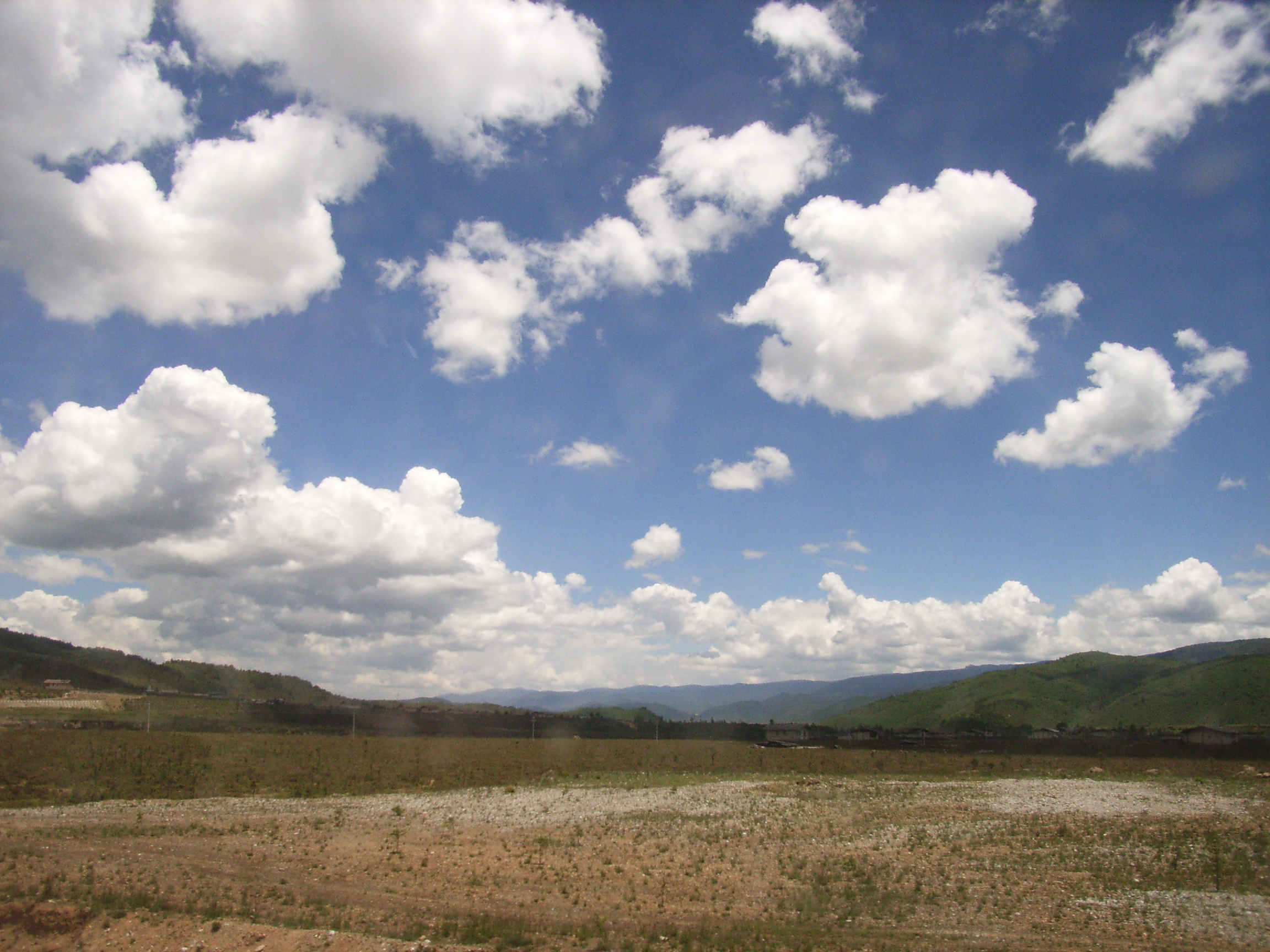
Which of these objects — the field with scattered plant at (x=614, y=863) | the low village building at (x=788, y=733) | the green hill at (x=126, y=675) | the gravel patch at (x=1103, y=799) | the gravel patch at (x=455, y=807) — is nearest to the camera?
the field with scattered plant at (x=614, y=863)

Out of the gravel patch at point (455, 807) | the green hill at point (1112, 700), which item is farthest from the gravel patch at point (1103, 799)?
the green hill at point (1112, 700)

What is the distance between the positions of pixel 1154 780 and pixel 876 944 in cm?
4180

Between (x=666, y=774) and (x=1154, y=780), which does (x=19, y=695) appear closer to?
(x=666, y=774)

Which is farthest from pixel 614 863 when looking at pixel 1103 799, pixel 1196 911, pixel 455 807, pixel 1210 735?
pixel 1210 735

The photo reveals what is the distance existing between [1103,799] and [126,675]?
488 ft

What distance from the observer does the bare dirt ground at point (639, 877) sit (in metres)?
13.2

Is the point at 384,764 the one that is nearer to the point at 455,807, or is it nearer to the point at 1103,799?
the point at 455,807

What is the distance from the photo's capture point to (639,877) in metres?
17.8

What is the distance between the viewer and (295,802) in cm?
3225

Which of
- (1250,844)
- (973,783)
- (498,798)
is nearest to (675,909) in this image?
(1250,844)

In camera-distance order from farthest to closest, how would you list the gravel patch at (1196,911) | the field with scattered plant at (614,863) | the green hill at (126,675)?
the green hill at (126,675)
the gravel patch at (1196,911)
the field with scattered plant at (614,863)

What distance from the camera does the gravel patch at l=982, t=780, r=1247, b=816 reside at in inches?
1118

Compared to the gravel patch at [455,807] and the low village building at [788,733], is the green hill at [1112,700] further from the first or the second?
the gravel patch at [455,807]

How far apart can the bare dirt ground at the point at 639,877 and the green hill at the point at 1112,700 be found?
4393 inches
